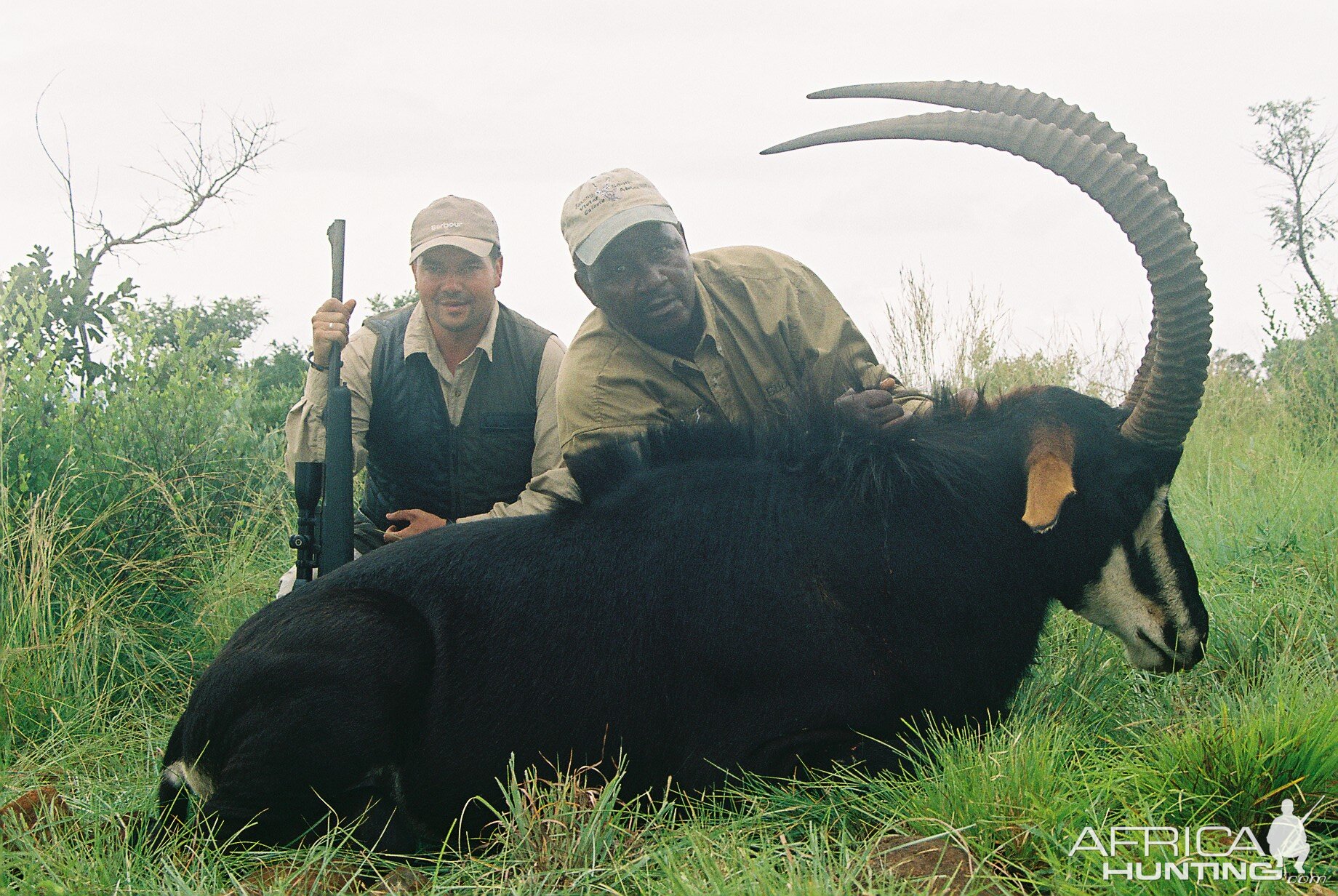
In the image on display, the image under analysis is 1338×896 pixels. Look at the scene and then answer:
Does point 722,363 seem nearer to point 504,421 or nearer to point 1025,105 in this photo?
point 504,421

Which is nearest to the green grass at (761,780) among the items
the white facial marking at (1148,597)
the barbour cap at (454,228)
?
the white facial marking at (1148,597)

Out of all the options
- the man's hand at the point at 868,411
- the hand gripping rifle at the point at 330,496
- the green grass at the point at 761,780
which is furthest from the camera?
the hand gripping rifle at the point at 330,496

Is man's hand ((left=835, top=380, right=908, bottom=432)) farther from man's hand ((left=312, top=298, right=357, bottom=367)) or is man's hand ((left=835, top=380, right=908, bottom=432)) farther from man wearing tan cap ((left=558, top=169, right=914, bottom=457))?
man's hand ((left=312, top=298, right=357, bottom=367))

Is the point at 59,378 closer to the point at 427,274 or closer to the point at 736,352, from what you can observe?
the point at 427,274

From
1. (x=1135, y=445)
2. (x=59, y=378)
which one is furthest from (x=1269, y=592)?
(x=59, y=378)

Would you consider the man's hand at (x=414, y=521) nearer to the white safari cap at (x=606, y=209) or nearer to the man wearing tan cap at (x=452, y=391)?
the man wearing tan cap at (x=452, y=391)

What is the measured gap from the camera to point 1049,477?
2.54 meters

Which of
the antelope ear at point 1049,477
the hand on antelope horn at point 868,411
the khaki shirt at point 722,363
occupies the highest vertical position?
the khaki shirt at point 722,363

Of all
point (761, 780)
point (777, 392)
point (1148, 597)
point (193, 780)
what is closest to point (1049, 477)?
point (1148, 597)

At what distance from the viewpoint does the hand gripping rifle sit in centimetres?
420

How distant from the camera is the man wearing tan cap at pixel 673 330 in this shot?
4.05 meters

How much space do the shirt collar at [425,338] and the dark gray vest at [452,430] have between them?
1.4 inches

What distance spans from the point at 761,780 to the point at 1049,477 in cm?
105

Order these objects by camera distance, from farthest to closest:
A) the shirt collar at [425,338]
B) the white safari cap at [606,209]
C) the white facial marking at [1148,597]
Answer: the shirt collar at [425,338], the white safari cap at [606,209], the white facial marking at [1148,597]
